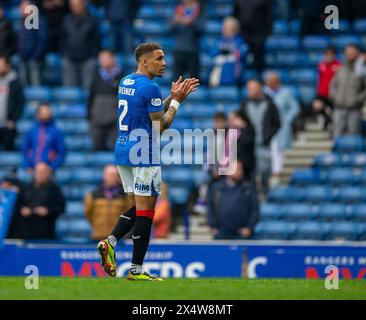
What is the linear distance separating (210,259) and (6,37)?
760cm

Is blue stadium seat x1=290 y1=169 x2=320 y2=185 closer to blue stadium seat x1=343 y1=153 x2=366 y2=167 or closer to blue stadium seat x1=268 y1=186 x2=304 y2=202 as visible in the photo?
blue stadium seat x1=268 y1=186 x2=304 y2=202

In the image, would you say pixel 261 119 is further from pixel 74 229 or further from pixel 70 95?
pixel 70 95

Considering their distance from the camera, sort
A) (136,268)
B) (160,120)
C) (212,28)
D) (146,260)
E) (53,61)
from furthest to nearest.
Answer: (212,28) → (53,61) → (146,260) → (136,268) → (160,120)

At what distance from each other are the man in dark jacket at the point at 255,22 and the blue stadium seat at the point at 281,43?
75 cm

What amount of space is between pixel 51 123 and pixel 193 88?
8185 millimetres

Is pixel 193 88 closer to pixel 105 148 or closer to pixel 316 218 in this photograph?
pixel 316 218

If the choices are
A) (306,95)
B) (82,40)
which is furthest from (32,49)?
(306,95)

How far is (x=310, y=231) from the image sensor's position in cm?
2058

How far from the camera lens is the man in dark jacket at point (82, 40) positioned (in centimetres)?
2367

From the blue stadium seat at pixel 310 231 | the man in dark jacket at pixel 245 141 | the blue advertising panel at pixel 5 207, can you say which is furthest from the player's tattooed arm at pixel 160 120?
the blue stadium seat at pixel 310 231

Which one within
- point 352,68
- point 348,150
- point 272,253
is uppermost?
point 352,68
